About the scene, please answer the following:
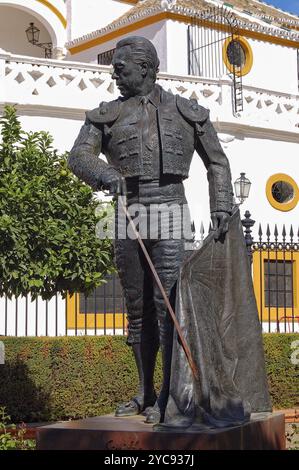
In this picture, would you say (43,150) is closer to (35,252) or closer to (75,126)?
(35,252)

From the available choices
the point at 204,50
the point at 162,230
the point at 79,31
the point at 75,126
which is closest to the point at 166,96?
the point at 162,230

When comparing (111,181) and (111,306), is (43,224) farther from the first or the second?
(111,306)

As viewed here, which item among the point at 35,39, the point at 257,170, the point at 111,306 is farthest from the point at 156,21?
the point at 111,306

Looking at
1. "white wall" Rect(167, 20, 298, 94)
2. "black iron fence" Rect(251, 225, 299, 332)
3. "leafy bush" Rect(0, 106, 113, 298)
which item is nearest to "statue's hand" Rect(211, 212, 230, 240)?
"leafy bush" Rect(0, 106, 113, 298)

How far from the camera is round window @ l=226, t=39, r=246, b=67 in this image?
81.7ft

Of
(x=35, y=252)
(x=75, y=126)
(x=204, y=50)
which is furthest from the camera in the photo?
(x=204, y=50)

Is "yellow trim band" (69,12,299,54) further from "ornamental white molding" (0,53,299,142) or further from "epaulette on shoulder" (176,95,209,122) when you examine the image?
"epaulette on shoulder" (176,95,209,122)

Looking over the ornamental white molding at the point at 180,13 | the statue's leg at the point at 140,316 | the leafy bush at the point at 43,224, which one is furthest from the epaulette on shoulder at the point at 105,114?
the ornamental white molding at the point at 180,13

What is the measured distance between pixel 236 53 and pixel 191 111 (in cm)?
1935

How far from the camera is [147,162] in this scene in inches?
235

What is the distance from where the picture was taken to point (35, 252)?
985 centimetres

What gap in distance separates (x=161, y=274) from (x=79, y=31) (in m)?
22.0

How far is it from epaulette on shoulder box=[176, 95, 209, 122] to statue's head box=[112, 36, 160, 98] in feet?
0.73
